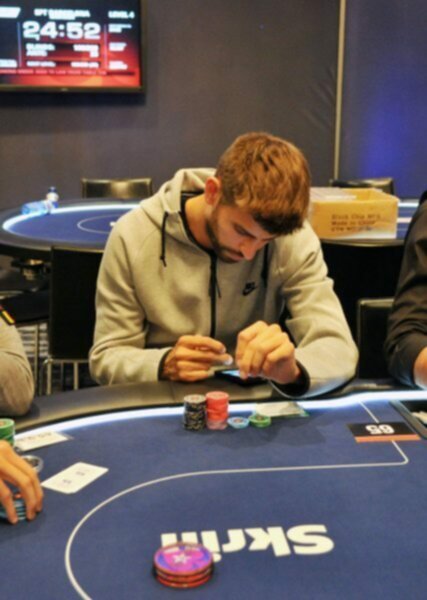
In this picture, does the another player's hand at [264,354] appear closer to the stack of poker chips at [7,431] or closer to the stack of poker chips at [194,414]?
the stack of poker chips at [194,414]

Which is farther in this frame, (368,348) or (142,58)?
(142,58)

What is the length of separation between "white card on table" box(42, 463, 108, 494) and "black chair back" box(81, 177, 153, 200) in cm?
397

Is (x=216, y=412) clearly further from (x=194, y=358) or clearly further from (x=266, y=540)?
(x=266, y=540)

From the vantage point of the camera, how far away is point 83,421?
4.77ft

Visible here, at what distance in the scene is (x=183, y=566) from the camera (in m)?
0.95

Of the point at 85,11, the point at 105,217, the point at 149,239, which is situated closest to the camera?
the point at 149,239

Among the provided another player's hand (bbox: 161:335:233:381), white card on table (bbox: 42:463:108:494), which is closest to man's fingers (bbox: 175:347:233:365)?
another player's hand (bbox: 161:335:233:381)

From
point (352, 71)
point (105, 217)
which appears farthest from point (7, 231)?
point (352, 71)

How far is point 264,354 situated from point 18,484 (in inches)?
21.6

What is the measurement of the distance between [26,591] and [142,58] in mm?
5315

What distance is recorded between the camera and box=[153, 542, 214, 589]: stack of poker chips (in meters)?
0.94

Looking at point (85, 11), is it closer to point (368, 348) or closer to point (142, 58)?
point (142, 58)

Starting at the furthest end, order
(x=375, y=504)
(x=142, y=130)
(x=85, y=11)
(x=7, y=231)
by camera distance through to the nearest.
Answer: (x=142, y=130)
(x=85, y=11)
(x=7, y=231)
(x=375, y=504)

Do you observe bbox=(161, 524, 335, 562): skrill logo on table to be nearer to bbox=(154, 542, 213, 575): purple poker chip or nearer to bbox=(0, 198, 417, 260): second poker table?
bbox=(154, 542, 213, 575): purple poker chip
